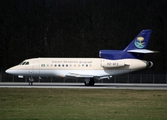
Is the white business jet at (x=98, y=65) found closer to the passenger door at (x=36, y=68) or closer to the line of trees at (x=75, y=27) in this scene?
the passenger door at (x=36, y=68)

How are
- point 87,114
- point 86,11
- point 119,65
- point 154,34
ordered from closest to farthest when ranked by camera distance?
point 87,114 → point 119,65 → point 154,34 → point 86,11

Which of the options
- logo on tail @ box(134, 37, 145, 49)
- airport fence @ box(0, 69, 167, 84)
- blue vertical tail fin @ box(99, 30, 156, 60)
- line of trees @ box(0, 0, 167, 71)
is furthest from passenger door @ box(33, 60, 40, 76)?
line of trees @ box(0, 0, 167, 71)

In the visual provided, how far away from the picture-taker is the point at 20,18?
230ft

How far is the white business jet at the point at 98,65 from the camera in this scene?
140ft

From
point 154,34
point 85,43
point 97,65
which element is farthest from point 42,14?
point 97,65

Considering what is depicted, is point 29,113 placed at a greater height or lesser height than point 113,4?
lesser

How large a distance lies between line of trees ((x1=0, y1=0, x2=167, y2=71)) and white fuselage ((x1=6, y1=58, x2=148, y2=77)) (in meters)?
18.2

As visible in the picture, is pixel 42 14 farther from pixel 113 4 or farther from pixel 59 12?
pixel 113 4

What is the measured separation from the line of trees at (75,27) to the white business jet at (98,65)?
60.0 feet

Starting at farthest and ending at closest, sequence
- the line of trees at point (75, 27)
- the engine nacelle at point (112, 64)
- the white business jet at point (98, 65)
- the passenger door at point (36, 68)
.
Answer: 1. the line of trees at point (75, 27)
2. the passenger door at point (36, 68)
3. the white business jet at point (98, 65)
4. the engine nacelle at point (112, 64)

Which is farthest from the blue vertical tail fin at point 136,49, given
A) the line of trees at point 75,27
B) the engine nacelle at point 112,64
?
the line of trees at point 75,27

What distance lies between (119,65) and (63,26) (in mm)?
31345

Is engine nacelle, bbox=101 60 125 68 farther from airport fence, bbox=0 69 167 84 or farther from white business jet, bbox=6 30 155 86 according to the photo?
airport fence, bbox=0 69 167 84

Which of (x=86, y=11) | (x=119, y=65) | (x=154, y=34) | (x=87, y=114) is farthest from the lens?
(x=86, y=11)
